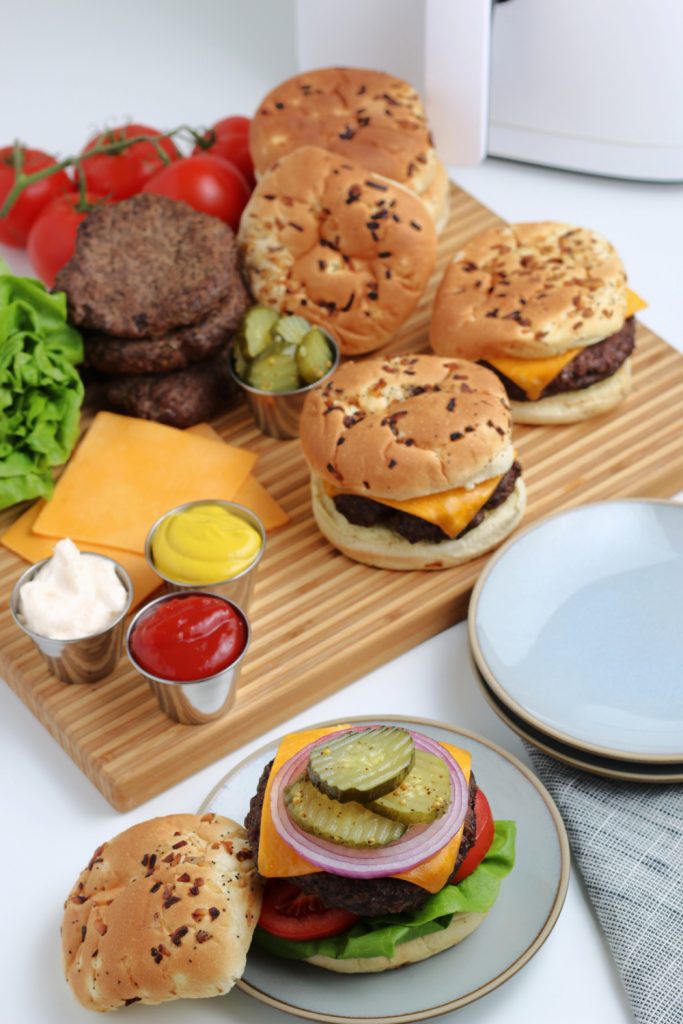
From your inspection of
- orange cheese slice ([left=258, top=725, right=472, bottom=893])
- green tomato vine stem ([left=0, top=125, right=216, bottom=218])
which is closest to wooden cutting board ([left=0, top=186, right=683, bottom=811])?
orange cheese slice ([left=258, top=725, right=472, bottom=893])

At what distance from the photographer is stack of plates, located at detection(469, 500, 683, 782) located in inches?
143

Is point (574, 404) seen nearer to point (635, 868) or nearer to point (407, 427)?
point (407, 427)

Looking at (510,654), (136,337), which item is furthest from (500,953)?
(136,337)

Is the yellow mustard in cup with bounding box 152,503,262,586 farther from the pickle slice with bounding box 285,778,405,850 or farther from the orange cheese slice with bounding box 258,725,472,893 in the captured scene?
the pickle slice with bounding box 285,778,405,850

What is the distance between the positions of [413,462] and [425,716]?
732 mm

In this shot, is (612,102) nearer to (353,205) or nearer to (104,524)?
(353,205)

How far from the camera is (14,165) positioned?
589cm

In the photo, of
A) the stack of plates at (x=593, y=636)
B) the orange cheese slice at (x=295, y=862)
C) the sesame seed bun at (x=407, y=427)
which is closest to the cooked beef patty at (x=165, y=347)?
the sesame seed bun at (x=407, y=427)

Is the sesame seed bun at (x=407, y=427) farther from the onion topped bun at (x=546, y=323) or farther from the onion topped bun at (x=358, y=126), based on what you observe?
the onion topped bun at (x=358, y=126)

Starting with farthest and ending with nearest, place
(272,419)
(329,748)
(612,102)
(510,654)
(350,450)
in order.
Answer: (612,102)
(272,419)
(350,450)
(510,654)
(329,748)

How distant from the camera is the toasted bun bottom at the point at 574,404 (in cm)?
469

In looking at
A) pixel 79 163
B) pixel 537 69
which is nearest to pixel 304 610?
pixel 79 163

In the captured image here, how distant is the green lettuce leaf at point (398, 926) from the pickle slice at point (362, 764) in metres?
0.32

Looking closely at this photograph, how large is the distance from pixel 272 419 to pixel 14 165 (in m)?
1.94
